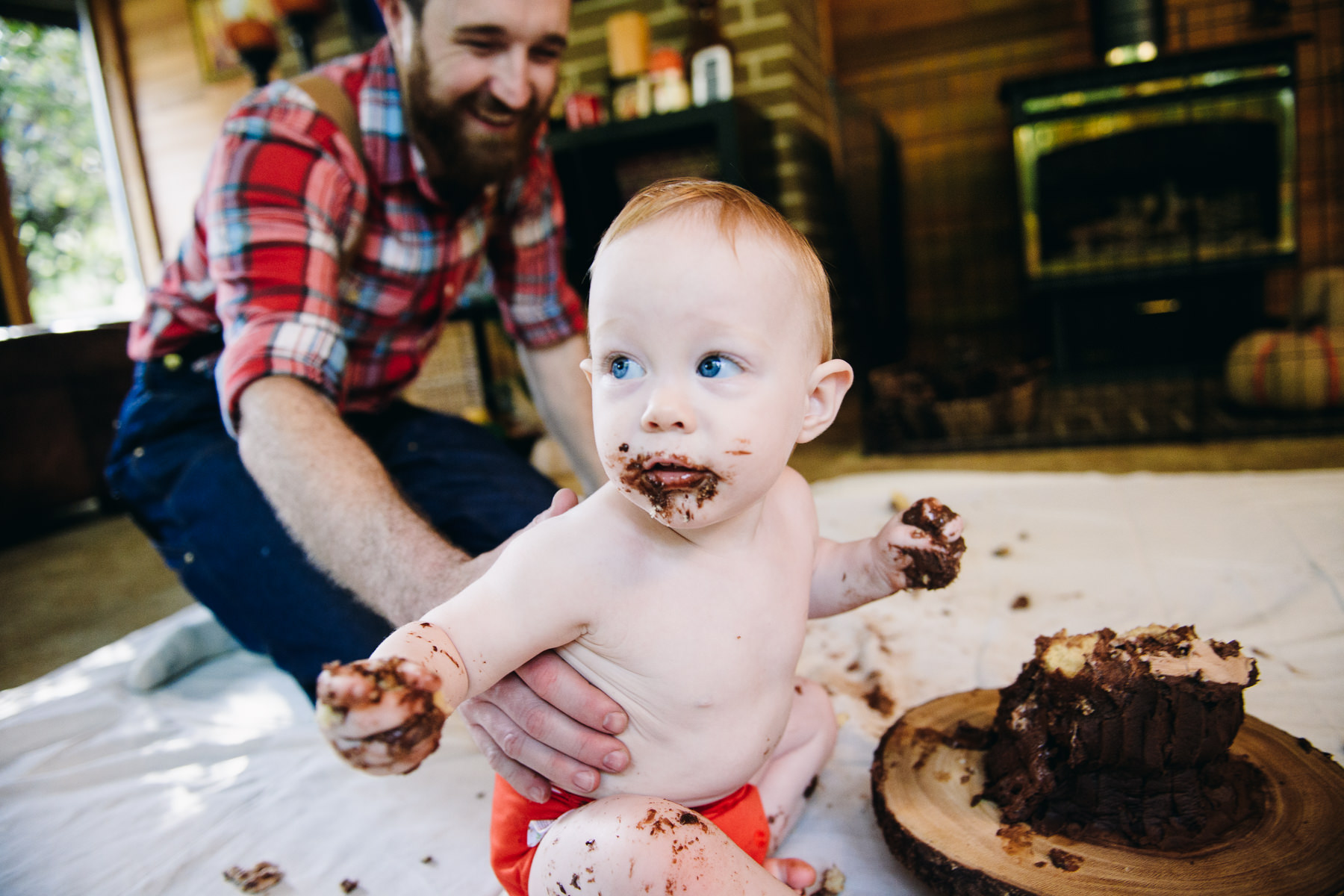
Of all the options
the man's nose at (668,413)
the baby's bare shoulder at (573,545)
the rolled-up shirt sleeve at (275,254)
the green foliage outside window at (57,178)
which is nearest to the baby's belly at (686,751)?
the baby's bare shoulder at (573,545)

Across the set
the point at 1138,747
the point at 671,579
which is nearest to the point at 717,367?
the point at 671,579

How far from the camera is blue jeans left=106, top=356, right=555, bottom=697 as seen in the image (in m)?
1.06

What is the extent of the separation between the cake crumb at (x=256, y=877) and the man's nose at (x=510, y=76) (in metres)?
0.95

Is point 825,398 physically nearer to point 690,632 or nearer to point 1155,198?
point 690,632

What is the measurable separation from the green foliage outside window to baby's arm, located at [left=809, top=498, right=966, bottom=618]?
4590mm

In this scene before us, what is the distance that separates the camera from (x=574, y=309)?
4.98 ft

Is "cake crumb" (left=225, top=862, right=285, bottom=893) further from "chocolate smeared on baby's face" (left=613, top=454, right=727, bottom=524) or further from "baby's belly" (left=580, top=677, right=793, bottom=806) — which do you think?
"chocolate smeared on baby's face" (left=613, top=454, right=727, bottom=524)

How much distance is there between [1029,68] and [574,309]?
112 inches

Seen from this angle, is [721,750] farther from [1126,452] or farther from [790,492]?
[1126,452]

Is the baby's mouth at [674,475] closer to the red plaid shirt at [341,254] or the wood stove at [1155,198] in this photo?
the red plaid shirt at [341,254]

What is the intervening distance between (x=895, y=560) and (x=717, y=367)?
0.27 meters

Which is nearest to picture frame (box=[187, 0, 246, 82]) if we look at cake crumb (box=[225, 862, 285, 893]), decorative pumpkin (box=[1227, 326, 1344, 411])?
cake crumb (box=[225, 862, 285, 893])

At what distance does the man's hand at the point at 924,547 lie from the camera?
72cm

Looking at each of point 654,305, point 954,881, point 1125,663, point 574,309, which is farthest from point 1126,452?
point 654,305
